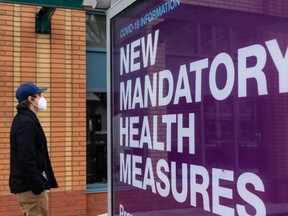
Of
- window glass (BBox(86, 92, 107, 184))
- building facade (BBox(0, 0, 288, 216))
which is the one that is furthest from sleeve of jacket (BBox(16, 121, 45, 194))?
window glass (BBox(86, 92, 107, 184))

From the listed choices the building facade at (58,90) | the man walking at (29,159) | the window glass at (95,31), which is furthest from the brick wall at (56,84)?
the man walking at (29,159)

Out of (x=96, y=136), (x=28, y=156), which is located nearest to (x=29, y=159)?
(x=28, y=156)

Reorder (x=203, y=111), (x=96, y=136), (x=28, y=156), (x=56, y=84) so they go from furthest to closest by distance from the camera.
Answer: (x=96, y=136), (x=56, y=84), (x=28, y=156), (x=203, y=111)

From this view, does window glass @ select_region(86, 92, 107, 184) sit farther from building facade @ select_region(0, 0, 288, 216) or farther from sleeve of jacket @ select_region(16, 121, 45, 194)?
sleeve of jacket @ select_region(16, 121, 45, 194)

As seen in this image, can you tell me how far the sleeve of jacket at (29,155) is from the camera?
12.6 feet

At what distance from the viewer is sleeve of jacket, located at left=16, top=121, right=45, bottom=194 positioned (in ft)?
12.6

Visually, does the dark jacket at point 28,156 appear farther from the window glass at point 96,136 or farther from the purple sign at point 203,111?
the window glass at point 96,136

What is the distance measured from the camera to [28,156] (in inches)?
152

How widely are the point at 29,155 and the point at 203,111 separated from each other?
2.78 metres

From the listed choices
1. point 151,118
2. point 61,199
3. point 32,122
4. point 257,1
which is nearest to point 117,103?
point 151,118

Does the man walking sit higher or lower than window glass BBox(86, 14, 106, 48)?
lower

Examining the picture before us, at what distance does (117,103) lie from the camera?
2250 millimetres

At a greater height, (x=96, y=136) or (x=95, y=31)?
(x=95, y=31)

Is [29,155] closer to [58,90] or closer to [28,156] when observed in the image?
[28,156]
